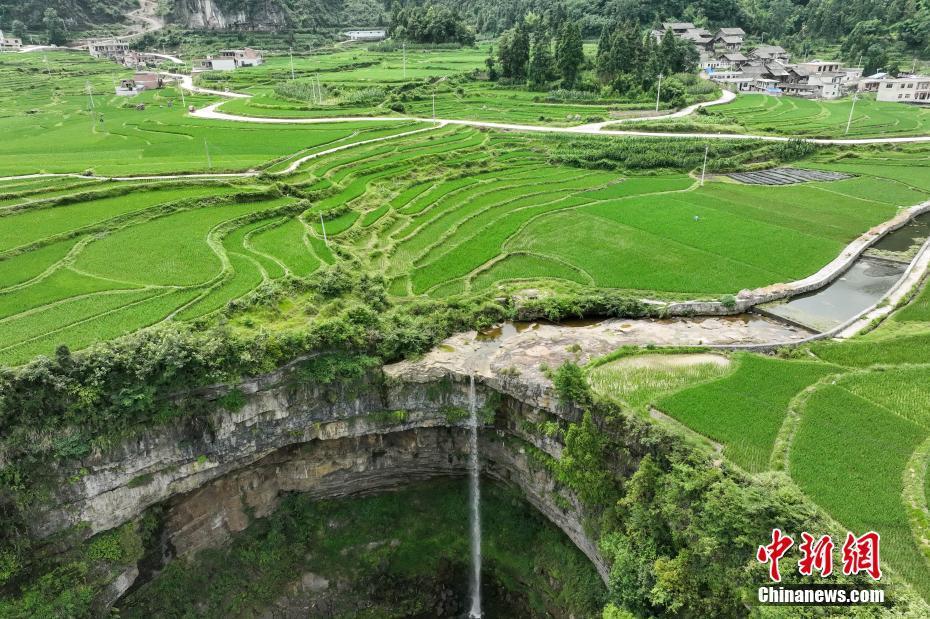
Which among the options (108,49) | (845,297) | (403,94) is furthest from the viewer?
(108,49)

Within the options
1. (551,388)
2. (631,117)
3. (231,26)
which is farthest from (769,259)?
(231,26)

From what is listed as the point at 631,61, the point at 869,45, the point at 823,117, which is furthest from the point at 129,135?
the point at 869,45

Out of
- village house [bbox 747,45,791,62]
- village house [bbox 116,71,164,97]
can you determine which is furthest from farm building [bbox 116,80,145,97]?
village house [bbox 747,45,791,62]

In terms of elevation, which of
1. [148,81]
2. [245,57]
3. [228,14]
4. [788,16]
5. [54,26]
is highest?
[228,14]

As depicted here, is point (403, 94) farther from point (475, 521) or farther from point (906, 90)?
point (906, 90)

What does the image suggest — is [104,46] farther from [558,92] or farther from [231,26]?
[558,92]
